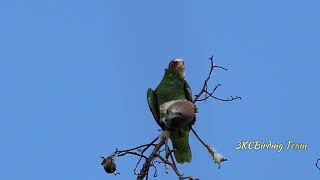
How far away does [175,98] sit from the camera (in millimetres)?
4258

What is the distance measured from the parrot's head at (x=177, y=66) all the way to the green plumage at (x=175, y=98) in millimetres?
20

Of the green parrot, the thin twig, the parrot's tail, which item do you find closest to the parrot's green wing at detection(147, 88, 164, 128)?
the green parrot

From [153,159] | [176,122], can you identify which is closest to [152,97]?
[176,122]

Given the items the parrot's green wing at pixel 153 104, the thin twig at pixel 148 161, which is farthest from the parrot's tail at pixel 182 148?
the thin twig at pixel 148 161

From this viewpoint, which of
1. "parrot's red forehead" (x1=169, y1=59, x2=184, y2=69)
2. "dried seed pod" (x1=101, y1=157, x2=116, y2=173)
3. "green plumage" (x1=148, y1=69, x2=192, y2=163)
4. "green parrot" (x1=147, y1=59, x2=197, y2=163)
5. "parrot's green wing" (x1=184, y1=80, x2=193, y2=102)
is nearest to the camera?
"dried seed pod" (x1=101, y1=157, x2=116, y2=173)

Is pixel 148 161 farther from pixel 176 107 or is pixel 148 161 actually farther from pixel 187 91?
pixel 187 91

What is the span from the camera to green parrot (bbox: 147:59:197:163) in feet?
12.3

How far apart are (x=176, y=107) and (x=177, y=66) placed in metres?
0.68

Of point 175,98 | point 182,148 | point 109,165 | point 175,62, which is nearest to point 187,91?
point 175,98

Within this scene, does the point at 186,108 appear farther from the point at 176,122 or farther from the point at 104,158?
the point at 104,158

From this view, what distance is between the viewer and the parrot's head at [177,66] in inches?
172

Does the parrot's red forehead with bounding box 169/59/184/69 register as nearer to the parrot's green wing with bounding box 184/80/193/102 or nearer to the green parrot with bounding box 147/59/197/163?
the green parrot with bounding box 147/59/197/163

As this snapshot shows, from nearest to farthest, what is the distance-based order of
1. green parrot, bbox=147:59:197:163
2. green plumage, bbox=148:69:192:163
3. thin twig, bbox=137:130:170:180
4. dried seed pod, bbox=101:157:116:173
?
1. thin twig, bbox=137:130:170:180
2. dried seed pod, bbox=101:157:116:173
3. green parrot, bbox=147:59:197:163
4. green plumage, bbox=148:69:192:163

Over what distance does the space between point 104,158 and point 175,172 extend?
49 centimetres
